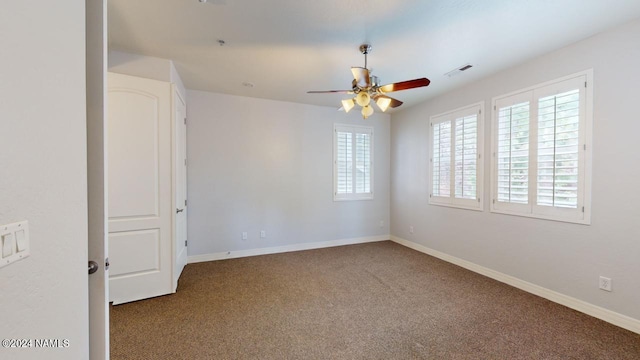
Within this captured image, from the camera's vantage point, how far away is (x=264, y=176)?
4.40m

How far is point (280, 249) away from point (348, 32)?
11.5 ft

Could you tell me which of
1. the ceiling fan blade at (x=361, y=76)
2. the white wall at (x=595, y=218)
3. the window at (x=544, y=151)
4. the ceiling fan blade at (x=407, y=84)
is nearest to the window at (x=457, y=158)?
the white wall at (x=595, y=218)

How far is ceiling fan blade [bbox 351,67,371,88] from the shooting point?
2.39m

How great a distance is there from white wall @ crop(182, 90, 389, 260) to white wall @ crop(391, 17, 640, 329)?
2032mm

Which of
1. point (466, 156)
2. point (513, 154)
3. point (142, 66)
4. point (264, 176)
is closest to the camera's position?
point (142, 66)

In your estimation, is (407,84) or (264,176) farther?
(264,176)

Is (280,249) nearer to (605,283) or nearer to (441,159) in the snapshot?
(441,159)

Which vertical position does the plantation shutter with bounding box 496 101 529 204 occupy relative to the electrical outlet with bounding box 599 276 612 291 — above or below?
above

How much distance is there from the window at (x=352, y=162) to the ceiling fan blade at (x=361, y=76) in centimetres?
229

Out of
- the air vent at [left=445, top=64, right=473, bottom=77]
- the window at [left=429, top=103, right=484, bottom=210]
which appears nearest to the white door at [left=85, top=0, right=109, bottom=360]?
the air vent at [left=445, top=64, right=473, bottom=77]

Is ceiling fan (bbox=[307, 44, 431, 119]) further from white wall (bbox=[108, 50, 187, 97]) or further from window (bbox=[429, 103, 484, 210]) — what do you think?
white wall (bbox=[108, 50, 187, 97])

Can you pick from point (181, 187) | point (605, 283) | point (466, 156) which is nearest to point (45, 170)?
point (181, 187)

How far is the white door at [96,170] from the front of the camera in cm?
114

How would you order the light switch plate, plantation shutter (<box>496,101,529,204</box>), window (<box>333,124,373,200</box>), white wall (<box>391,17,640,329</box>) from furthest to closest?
1. window (<box>333,124,373,200</box>)
2. plantation shutter (<box>496,101,529,204</box>)
3. white wall (<box>391,17,640,329</box>)
4. the light switch plate
